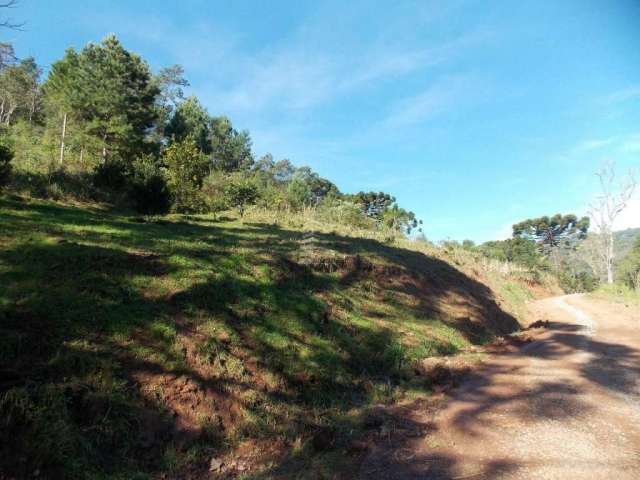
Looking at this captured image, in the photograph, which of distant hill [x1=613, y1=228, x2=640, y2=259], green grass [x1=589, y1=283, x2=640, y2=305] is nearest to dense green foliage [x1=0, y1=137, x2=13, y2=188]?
green grass [x1=589, y1=283, x2=640, y2=305]

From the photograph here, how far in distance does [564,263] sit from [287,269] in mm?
56873

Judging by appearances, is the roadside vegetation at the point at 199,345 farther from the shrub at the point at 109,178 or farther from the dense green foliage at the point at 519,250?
the dense green foliage at the point at 519,250

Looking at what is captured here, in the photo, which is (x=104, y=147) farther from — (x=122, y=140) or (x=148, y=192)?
(x=148, y=192)

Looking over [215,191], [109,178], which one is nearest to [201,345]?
[109,178]

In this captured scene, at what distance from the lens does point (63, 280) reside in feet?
15.6

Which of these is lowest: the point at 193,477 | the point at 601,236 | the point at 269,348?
the point at 193,477

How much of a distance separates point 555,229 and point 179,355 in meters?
69.3

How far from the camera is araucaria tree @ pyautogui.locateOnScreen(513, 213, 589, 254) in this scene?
5766 cm

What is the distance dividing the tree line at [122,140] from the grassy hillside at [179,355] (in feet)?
15.6

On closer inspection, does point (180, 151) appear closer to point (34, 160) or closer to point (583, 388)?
point (34, 160)

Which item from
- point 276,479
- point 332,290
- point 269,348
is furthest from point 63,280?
point 332,290

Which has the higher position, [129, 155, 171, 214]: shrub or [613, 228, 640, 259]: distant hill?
[613, 228, 640, 259]: distant hill

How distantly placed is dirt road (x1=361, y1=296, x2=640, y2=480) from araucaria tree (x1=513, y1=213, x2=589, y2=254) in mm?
64298

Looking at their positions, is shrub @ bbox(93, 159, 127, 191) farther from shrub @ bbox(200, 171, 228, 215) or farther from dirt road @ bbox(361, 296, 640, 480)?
dirt road @ bbox(361, 296, 640, 480)
